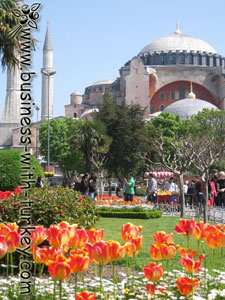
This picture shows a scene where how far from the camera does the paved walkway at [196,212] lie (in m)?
12.3

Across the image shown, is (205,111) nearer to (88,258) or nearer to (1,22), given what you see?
(1,22)

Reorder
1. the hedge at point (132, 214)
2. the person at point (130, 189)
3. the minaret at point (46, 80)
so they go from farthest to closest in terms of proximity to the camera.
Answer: the minaret at point (46, 80), the person at point (130, 189), the hedge at point (132, 214)

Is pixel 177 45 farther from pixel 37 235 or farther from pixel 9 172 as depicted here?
pixel 37 235

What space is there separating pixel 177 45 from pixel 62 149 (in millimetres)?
32327

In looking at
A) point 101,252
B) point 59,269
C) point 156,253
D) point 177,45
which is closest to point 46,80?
point 177,45

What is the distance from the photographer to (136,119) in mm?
29062

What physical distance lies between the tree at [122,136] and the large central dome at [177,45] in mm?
42847

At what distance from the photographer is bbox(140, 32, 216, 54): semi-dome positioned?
69312 millimetres

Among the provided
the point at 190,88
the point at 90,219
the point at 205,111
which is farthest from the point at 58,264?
the point at 190,88

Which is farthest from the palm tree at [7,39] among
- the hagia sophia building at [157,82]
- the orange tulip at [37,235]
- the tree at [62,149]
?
the hagia sophia building at [157,82]

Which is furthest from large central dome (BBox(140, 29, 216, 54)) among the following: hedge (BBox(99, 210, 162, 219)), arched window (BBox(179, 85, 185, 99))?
hedge (BBox(99, 210, 162, 219))

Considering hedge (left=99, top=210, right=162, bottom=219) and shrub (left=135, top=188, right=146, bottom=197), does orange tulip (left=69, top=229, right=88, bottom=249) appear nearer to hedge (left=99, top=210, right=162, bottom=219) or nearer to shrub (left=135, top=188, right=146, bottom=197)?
hedge (left=99, top=210, right=162, bottom=219)

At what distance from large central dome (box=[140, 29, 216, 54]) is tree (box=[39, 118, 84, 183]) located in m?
27.1

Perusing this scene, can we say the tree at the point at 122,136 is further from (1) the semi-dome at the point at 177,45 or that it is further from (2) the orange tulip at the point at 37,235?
(1) the semi-dome at the point at 177,45
